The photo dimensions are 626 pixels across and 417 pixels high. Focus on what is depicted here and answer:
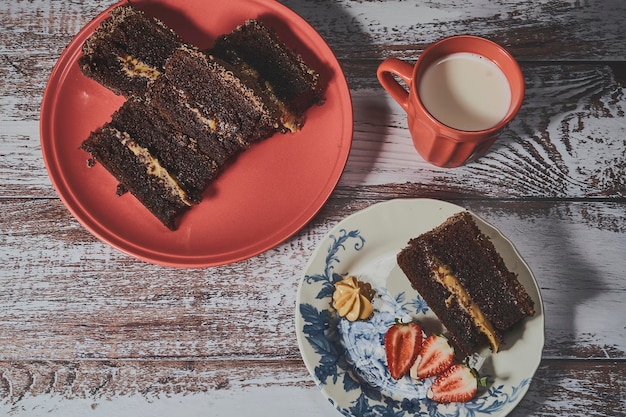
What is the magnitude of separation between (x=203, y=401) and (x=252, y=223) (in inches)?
18.9

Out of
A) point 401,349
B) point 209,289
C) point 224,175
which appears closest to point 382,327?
point 401,349

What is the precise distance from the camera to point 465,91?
1575 millimetres

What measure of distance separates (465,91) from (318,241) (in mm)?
545

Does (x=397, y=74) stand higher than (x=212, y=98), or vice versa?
(x=397, y=74)

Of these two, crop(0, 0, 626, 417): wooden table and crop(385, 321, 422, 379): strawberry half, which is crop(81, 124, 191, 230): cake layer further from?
crop(385, 321, 422, 379): strawberry half

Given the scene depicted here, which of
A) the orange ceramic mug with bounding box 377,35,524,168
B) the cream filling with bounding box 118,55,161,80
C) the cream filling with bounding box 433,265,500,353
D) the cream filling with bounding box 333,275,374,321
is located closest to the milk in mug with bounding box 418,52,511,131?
the orange ceramic mug with bounding box 377,35,524,168

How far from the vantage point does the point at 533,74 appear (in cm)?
184

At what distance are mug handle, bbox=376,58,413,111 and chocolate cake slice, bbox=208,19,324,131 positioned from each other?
0.17 meters

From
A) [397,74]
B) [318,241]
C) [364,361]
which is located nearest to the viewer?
[397,74]

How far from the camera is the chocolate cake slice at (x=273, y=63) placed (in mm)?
1656

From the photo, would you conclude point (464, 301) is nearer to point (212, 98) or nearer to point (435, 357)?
point (435, 357)

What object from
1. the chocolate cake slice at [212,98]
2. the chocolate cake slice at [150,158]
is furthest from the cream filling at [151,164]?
the chocolate cake slice at [212,98]

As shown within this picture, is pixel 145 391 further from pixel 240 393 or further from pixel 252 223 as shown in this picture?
pixel 252 223

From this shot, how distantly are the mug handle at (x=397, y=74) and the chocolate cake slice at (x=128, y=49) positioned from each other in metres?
0.53
